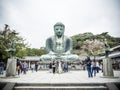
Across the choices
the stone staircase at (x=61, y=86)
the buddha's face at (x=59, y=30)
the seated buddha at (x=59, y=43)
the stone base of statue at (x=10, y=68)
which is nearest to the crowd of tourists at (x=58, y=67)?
the seated buddha at (x=59, y=43)

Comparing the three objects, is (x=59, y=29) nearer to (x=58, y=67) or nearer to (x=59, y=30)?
(x=59, y=30)

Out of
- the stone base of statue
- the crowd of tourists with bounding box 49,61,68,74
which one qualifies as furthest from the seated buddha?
the stone base of statue

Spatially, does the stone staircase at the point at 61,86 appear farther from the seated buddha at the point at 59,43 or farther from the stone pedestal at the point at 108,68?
the seated buddha at the point at 59,43

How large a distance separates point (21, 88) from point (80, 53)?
44853 mm

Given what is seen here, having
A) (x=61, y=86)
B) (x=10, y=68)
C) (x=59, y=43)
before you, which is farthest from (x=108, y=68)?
(x=59, y=43)

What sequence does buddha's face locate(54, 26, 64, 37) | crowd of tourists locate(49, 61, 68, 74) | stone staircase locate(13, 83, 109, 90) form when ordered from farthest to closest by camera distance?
buddha's face locate(54, 26, 64, 37) → crowd of tourists locate(49, 61, 68, 74) → stone staircase locate(13, 83, 109, 90)

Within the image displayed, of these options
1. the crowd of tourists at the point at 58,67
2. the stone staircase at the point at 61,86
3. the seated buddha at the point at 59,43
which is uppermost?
the seated buddha at the point at 59,43

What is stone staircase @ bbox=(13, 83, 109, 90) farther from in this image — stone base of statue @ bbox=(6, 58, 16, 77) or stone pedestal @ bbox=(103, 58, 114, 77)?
stone base of statue @ bbox=(6, 58, 16, 77)

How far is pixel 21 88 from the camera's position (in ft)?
28.8

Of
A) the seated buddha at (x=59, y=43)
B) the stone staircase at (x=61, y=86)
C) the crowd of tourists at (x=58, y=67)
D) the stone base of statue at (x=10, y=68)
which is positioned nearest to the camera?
the stone staircase at (x=61, y=86)

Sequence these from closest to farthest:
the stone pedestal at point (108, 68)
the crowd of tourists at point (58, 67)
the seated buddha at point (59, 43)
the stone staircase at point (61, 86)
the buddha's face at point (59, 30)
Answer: the stone staircase at point (61, 86), the stone pedestal at point (108, 68), the crowd of tourists at point (58, 67), the buddha's face at point (59, 30), the seated buddha at point (59, 43)

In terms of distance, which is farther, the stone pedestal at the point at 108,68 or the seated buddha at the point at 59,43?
the seated buddha at the point at 59,43

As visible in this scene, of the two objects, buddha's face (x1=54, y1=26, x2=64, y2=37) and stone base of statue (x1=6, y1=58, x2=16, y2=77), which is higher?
buddha's face (x1=54, y1=26, x2=64, y2=37)

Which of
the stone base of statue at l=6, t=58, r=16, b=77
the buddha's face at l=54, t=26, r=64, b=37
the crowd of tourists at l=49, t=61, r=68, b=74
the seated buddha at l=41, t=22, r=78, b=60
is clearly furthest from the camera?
the seated buddha at l=41, t=22, r=78, b=60
